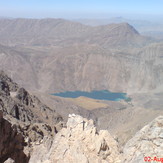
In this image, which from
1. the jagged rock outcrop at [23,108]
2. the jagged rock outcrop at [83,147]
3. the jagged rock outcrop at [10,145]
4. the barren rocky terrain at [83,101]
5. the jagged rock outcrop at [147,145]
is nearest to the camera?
the jagged rock outcrop at [147,145]

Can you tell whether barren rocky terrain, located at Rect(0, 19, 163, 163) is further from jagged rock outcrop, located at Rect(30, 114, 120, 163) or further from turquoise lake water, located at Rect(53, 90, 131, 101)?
turquoise lake water, located at Rect(53, 90, 131, 101)

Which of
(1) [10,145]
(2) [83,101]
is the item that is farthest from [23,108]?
(2) [83,101]

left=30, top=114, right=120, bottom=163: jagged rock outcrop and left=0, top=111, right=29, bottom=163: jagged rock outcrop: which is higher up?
left=30, top=114, right=120, bottom=163: jagged rock outcrop

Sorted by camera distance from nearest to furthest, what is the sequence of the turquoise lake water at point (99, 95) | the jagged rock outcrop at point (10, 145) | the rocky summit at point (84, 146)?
the rocky summit at point (84, 146) < the jagged rock outcrop at point (10, 145) < the turquoise lake water at point (99, 95)

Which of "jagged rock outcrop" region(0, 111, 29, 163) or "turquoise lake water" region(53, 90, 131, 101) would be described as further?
"turquoise lake water" region(53, 90, 131, 101)

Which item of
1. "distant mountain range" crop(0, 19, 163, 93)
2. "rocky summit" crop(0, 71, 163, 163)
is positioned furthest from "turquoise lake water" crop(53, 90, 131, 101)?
"rocky summit" crop(0, 71, 163, 163)

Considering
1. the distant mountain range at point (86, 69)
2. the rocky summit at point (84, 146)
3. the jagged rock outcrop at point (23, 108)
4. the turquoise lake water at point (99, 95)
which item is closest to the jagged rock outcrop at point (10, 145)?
the rocky summit at point (84, 146)

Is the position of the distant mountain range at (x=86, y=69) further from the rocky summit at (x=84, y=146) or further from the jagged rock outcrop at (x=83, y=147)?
the jagged rock outcrop at (x=83, y=147)

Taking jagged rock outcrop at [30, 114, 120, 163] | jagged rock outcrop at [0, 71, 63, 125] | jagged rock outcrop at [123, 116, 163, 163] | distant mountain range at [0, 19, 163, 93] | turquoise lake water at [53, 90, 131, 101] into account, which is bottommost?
turquoise lake water at [53, 90, 131, 101]
